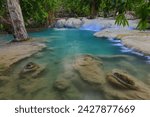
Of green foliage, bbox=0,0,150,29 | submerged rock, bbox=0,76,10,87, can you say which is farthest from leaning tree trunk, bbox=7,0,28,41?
submerged rock, bbox=0,76,10,87

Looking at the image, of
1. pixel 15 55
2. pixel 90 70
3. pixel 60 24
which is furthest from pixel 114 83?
pixel 60 24

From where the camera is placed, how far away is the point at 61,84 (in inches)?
257

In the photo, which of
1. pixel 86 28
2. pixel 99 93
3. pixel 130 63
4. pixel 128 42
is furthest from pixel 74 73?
pixel 86 28

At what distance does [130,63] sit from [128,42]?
399 centimetres

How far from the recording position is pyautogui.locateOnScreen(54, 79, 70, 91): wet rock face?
246 inches

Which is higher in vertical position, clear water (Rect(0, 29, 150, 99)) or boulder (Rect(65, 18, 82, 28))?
clear water (Rect(0, 29, 150, 99))

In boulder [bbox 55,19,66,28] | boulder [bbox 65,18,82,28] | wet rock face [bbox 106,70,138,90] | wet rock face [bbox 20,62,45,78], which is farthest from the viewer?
boulder [bbox 55,19,66,28]

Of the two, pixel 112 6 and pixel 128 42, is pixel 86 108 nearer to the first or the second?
pixel 112 6

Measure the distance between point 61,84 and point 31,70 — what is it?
5.19 ft

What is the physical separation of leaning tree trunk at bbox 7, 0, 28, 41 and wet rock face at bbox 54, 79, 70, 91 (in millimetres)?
7727

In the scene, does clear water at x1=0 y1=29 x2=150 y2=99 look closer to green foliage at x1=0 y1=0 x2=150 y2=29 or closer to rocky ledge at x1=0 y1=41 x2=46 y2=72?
rocky ledge at x1=0 y1=41 x2=46 y2=72

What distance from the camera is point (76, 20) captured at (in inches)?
1073

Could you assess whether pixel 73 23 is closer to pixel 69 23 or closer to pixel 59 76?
pixel 69 23

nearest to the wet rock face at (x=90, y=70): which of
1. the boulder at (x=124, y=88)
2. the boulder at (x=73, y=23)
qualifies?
the boulder at (x=124, y=88)
